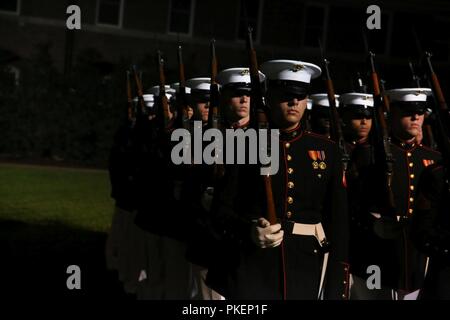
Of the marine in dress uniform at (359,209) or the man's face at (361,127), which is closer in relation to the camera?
the marine in dress uniform at (359,209)

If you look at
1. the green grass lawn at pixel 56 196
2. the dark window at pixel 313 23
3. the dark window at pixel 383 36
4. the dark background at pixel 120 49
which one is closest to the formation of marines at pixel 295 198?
the green grass lawn at pixel 56 196

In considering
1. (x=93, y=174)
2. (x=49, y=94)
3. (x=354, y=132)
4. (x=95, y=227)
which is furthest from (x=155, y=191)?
(x=49, y=94)

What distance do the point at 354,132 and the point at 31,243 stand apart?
212 inches

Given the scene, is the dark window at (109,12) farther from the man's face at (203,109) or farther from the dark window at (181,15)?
the man's face at (203,109)

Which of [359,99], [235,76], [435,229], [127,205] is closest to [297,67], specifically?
[235,76]

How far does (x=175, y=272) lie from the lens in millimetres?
6980

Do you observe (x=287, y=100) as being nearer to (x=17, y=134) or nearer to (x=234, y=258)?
(x=234, y=258)

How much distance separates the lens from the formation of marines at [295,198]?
14.4 ft

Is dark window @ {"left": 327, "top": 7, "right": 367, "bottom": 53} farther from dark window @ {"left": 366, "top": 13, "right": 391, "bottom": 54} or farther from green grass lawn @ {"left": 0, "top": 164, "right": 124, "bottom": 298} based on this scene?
green grass lawn @ {"left": 0, "top": 164, "right": 124, "bottom": 298}

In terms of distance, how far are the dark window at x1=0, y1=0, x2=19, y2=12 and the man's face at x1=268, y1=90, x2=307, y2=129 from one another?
2267 centimetres

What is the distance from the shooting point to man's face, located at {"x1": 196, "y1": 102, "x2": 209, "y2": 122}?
6836 millimetres

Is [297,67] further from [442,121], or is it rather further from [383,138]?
[383,138]

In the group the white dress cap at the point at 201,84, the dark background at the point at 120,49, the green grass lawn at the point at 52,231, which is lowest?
the green grass lawn at the point at 52,231

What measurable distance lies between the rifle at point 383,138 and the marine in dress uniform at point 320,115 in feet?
5.22
